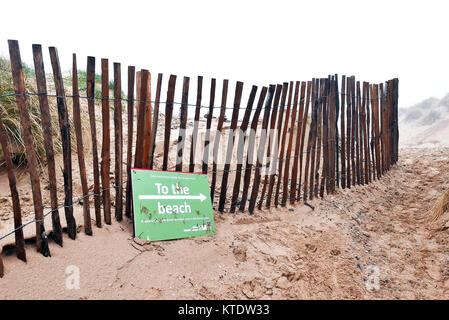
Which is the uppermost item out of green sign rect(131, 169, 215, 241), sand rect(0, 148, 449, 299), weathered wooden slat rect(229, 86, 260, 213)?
weathered wooden slat rect(229, 86, 260, 213)

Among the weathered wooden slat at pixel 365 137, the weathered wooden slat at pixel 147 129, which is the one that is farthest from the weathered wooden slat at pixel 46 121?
the weathered wooden slat at pixel 365 137

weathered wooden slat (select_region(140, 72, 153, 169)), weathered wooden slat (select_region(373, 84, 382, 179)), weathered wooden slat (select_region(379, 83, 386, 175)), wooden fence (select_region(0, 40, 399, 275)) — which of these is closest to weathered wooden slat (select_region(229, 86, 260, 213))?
wooden fence (select_region(0, 40, 399, 275))

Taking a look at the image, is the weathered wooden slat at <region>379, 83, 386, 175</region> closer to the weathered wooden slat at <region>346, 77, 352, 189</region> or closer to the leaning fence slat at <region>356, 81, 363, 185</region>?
the leaning fence slat at <region>356, 81, 363, 185</region>

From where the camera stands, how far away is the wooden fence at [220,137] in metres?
2.42

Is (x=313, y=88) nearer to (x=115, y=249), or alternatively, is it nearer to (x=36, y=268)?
(x=115, y=249)

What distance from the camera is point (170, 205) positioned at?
10.4 feet

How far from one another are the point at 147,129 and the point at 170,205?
2.66ft

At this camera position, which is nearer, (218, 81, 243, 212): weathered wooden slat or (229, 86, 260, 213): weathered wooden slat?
(218, 81, 243, 212): weathered wooden slat

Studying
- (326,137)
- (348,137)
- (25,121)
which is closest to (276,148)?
(326,137)

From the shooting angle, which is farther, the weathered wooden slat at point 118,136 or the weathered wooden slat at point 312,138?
the weathered wooden slat at point 312,138

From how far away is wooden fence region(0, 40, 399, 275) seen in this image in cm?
242

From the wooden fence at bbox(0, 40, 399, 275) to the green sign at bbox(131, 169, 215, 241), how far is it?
6.4 inches

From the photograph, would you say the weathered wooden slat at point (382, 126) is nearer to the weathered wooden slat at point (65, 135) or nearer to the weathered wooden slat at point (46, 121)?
the weathered wooden slat at point (65, 135)
